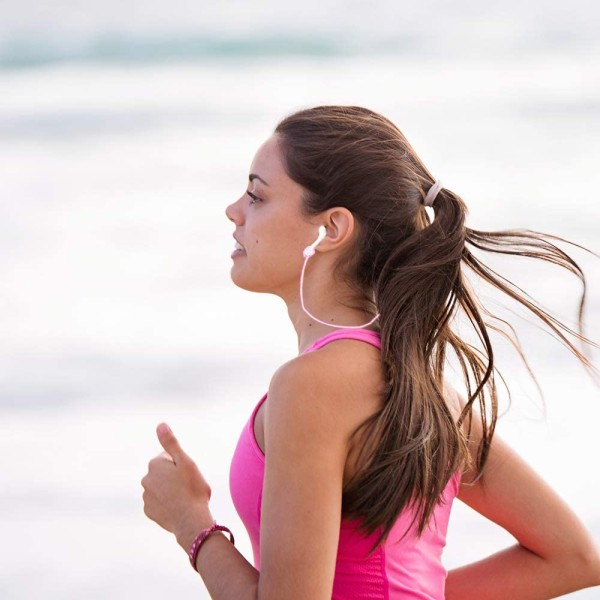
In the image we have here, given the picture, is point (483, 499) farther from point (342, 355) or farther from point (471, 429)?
point (342, 355)

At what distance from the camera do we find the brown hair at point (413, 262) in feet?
8.48

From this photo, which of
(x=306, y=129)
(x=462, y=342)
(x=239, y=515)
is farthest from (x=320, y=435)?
(x=306, y=129)

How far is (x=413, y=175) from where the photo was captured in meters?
2.78

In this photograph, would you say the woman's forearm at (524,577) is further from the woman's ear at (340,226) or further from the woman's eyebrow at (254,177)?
the woman's eyebrow at (254,177)

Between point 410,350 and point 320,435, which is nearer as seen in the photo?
point 320,435

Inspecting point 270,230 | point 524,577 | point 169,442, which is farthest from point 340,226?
point 524,577

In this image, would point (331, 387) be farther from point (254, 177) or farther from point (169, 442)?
point (254, 177)

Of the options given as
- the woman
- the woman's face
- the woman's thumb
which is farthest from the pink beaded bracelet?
the woman's face

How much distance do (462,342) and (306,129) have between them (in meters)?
0.61

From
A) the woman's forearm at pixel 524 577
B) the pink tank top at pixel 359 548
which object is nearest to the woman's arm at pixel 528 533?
the woman's forearm at pixel 524 577

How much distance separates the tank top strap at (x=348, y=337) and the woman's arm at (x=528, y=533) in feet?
1.39

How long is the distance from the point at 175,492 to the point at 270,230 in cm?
62

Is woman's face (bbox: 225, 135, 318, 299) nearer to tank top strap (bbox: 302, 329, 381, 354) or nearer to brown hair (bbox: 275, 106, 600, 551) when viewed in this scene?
brown hair (bbox: 275, 106, 600, 551)

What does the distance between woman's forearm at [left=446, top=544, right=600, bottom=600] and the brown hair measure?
28 centimetres
